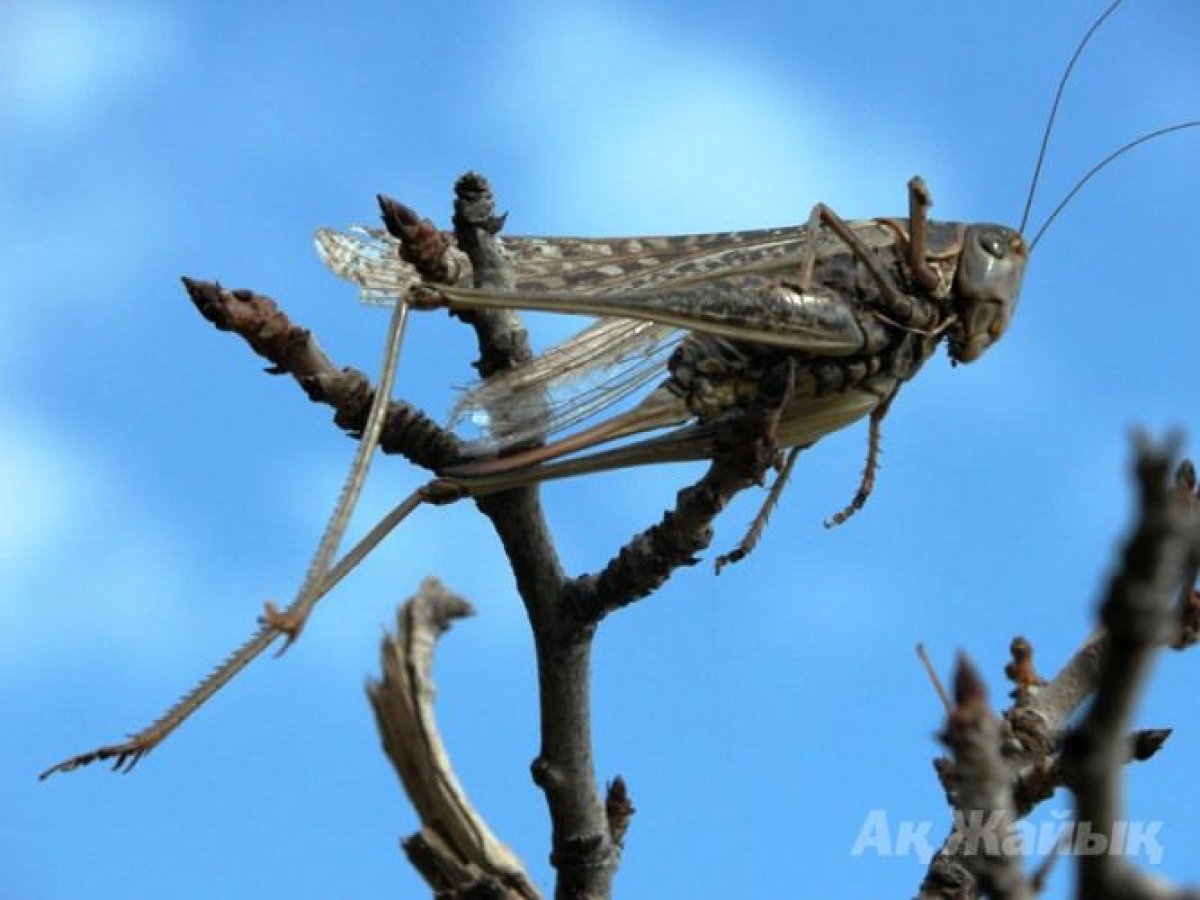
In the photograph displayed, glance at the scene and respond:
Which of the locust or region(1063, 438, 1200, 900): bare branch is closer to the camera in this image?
region(1063, 438, 1200, 900): bare branch

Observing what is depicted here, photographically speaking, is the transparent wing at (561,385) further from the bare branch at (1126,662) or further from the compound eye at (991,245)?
the bare branch at (1126,662)

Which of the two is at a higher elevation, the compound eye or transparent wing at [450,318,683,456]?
the compound eye

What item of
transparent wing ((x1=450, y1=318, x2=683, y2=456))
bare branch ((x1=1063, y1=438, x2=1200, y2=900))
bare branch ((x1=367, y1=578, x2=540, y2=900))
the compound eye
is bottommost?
bare branch ((x1=1063, y1=438, x2=1200, y2=900))

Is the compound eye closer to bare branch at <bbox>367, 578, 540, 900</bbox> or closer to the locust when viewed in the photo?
the locust

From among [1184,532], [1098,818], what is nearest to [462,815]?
[1098,818]

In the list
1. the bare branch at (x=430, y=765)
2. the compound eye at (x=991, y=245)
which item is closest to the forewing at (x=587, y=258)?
the compound eye at (x=991, y=245)

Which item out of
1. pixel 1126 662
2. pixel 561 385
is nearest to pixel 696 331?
pixel 561 385

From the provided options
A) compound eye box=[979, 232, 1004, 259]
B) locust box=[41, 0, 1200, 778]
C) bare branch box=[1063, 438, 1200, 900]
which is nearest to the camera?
bare branch box=[1063, 438, 1200, 900]

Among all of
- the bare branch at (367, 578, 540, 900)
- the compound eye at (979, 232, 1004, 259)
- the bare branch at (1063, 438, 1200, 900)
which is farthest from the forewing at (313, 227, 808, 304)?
the bare branch at (1063, 438, 1200, 900)

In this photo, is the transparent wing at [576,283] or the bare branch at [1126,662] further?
the transparent wing at [576,283]

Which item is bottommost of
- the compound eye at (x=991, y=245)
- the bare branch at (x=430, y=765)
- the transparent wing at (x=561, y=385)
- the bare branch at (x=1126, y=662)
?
the bare branch at (x=1126, y=662)

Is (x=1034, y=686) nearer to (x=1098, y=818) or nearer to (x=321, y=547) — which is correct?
(x=321, y=547)
